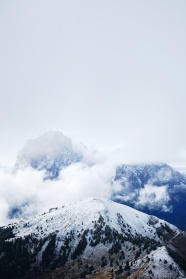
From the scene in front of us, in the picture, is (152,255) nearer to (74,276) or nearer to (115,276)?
(115,276)

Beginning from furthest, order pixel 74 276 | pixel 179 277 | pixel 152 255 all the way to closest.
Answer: pixel 74 276
pixel 152 255
pixel 179 277

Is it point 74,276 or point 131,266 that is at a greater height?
point 131,266

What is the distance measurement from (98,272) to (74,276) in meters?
18.9

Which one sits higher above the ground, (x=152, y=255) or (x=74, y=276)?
(x=152, y=255)

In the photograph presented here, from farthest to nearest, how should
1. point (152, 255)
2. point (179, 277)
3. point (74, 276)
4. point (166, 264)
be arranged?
point (74, 276)
point (152, 255)
point (166, 264)
point (179, 277)

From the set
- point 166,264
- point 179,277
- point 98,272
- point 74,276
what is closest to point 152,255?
point 166,264

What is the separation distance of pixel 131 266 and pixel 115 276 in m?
13.0

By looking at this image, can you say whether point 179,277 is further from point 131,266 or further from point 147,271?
point 131,266

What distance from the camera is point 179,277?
513 feet

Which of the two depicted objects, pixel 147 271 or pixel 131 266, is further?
pixel 131 266

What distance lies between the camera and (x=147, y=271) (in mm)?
159125

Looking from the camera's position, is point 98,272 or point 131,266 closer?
point 131,266

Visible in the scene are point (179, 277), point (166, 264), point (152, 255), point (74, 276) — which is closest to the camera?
point (179, 277)

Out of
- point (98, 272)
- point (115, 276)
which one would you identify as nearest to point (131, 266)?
point (115, 276)
